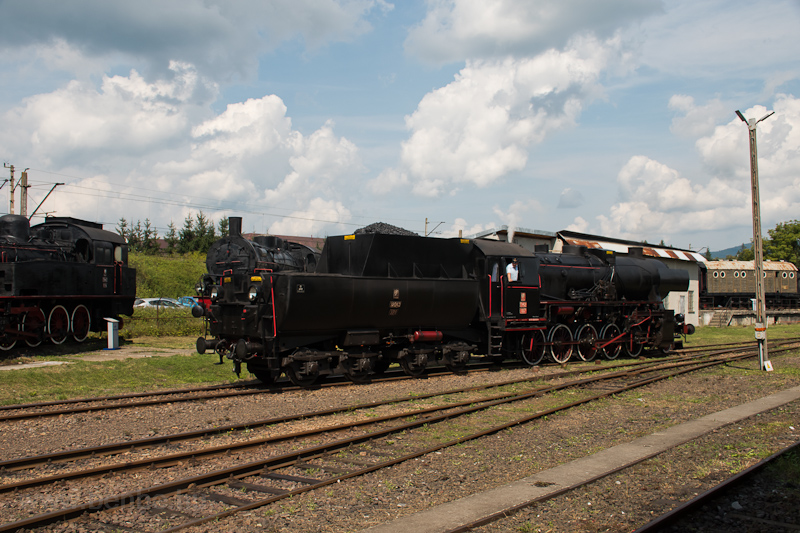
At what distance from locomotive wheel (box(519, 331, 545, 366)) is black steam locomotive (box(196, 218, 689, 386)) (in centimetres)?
3

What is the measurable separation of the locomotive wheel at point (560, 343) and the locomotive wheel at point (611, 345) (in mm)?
1650

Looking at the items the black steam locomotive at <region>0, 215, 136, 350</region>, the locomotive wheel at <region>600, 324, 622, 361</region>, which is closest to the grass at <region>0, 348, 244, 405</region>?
the black steam locomotive at <region>0, 215, 136, 350</region>

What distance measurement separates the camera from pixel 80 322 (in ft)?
67.9

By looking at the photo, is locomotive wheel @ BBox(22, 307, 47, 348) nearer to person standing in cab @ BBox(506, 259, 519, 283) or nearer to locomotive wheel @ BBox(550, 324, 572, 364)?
person standing in cab @ BBox(506, 259, 519, 283)

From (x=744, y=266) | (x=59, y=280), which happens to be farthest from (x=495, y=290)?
(x=744, y=266)

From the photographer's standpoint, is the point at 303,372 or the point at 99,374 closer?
the point at 303,372

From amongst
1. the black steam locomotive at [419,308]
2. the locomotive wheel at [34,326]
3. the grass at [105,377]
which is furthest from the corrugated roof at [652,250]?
the locomotive wheel at [34,326]

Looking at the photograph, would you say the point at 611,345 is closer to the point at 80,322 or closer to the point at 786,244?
the point at 80,322

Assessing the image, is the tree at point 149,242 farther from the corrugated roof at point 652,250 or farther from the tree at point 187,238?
the corrugated roof at point 652,250

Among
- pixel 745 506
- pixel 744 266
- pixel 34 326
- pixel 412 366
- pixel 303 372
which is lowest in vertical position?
pixel 745 506

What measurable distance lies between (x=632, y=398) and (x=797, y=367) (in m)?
8.16

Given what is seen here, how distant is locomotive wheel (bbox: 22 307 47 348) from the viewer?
18406mm

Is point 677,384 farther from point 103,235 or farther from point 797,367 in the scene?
point 103,235

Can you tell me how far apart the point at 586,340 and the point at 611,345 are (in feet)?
5.46
